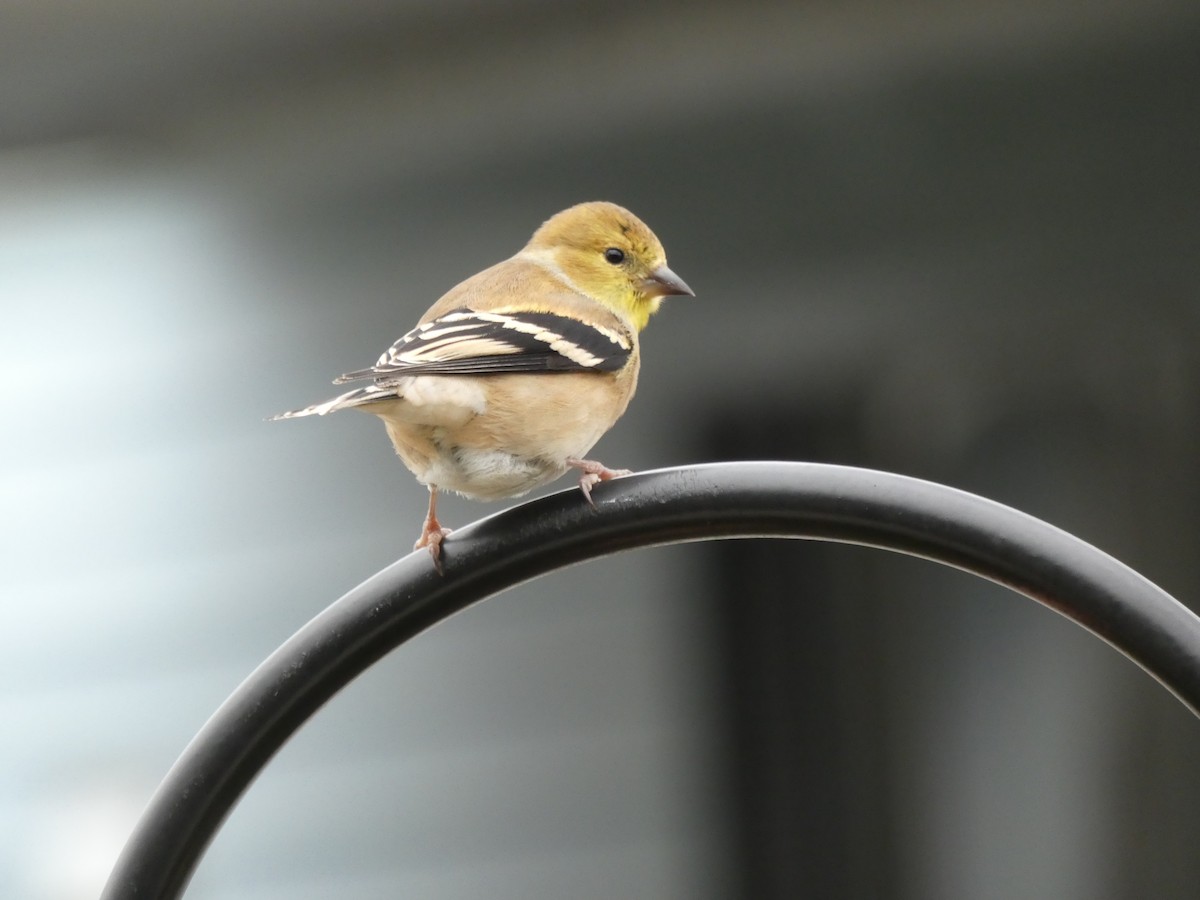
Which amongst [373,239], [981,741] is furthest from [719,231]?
[981,741]

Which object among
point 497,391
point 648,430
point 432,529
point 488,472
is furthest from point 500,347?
point 648,430

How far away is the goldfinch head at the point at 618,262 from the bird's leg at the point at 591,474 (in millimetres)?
1016

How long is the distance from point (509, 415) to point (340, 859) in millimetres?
3696

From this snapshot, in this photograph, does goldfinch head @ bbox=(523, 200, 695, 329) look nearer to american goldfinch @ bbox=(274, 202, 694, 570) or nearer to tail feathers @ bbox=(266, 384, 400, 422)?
american goldfinch @ bbox=(274, 202, 694, 570)

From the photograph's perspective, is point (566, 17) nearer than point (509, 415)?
No

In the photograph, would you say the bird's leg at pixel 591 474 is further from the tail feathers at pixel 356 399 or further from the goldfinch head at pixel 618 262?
the goldfinch head at pixel 618 262

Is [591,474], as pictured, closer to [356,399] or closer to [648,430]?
[356,399]

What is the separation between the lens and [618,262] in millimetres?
3598

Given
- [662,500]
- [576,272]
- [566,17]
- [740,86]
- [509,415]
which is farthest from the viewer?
[740,86]

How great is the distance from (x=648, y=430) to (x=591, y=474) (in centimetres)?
354

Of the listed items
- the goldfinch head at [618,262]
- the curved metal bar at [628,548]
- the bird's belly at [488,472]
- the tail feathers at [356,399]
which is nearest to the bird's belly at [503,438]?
the bird's belly at [488,472]

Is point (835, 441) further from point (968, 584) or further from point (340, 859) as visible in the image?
point (340, 859)

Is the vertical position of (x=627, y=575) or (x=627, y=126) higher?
(x=627, y=126)

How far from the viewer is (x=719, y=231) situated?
20.0 feet
